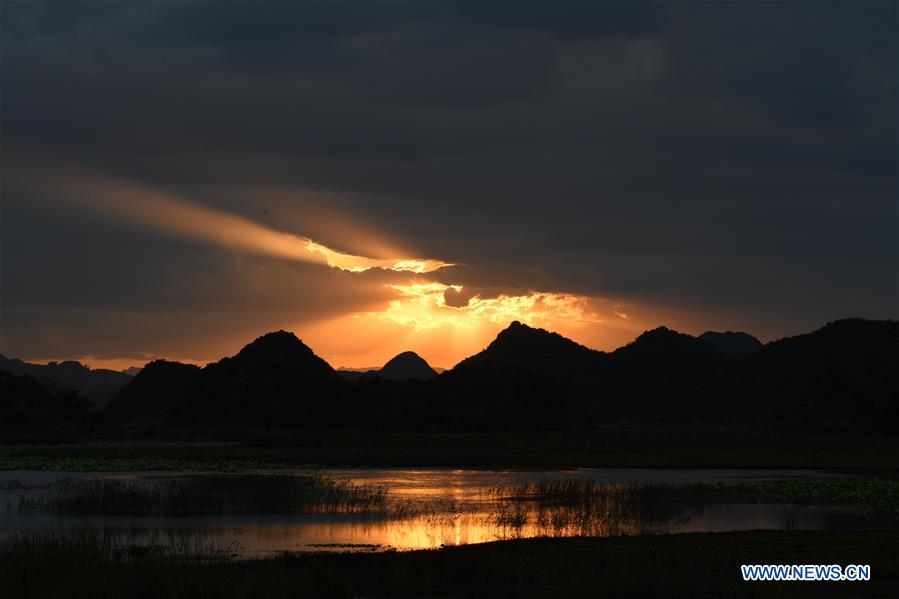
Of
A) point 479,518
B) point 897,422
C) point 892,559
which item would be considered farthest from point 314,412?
point 892,559

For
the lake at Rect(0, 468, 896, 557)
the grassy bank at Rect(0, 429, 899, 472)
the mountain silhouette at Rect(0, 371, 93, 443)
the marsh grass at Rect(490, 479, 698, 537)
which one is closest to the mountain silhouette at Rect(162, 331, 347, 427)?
the mountain silhouette at Rect(0, 371, 93, 443)

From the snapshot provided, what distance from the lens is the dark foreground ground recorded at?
2152cm

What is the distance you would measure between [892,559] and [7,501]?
36362mm

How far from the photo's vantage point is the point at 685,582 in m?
22.0

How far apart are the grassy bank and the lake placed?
54.4 ft

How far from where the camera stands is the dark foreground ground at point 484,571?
70.6 feet

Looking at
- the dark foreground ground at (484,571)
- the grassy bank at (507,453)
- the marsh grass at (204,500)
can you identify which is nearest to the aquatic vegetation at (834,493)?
the dark foreground ground at (484,571)

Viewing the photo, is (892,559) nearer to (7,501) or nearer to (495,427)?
(7,501)

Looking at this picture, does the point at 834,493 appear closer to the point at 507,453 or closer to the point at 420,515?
the point at 420,515

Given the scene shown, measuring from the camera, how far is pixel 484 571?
25.0m

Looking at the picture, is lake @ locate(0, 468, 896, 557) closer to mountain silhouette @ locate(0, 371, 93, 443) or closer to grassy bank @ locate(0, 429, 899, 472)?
grassy bank @ locate(0, 429, 899, 472)

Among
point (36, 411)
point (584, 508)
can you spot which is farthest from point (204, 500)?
point (36, 411)

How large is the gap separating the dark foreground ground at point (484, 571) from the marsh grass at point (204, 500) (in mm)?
12955

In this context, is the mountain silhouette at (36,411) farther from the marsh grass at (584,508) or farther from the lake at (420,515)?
the marsh grass at (584,508)
